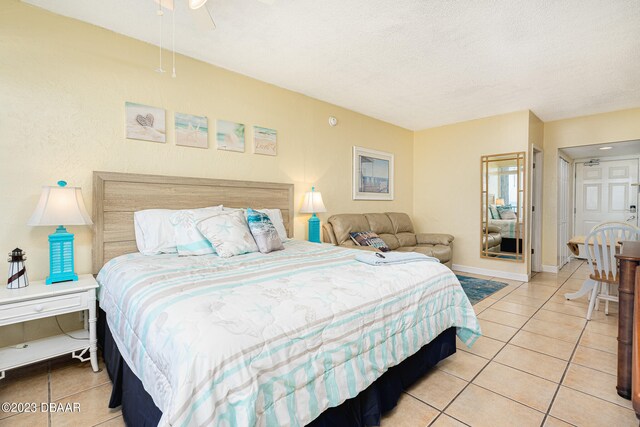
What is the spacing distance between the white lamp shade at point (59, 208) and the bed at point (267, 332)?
0.28 meters

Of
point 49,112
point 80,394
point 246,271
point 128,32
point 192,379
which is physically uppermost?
point 128,32

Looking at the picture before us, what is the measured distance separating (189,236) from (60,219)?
82 cm

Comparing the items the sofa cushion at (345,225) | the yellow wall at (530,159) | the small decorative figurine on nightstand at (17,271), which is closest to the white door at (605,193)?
the yellow wall at (530,159)

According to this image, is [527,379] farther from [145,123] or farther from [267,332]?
[145,123]

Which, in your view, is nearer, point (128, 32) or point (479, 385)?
point (479, 385)

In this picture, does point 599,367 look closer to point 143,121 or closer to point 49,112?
point 143,121

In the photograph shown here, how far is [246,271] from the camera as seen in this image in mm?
1804

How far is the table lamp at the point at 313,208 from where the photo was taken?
3766 mm

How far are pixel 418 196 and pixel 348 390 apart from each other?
195 inches

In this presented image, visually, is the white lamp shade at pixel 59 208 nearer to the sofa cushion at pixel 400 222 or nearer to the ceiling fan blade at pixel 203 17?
the ceiling fan blade at pixel 203 17

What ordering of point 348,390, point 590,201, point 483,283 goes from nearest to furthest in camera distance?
point 348,390
point 483,283
point 590,201

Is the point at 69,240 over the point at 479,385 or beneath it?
over

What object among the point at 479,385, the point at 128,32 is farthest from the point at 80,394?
the point at 128,32

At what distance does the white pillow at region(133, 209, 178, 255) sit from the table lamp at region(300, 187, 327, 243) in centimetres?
166
